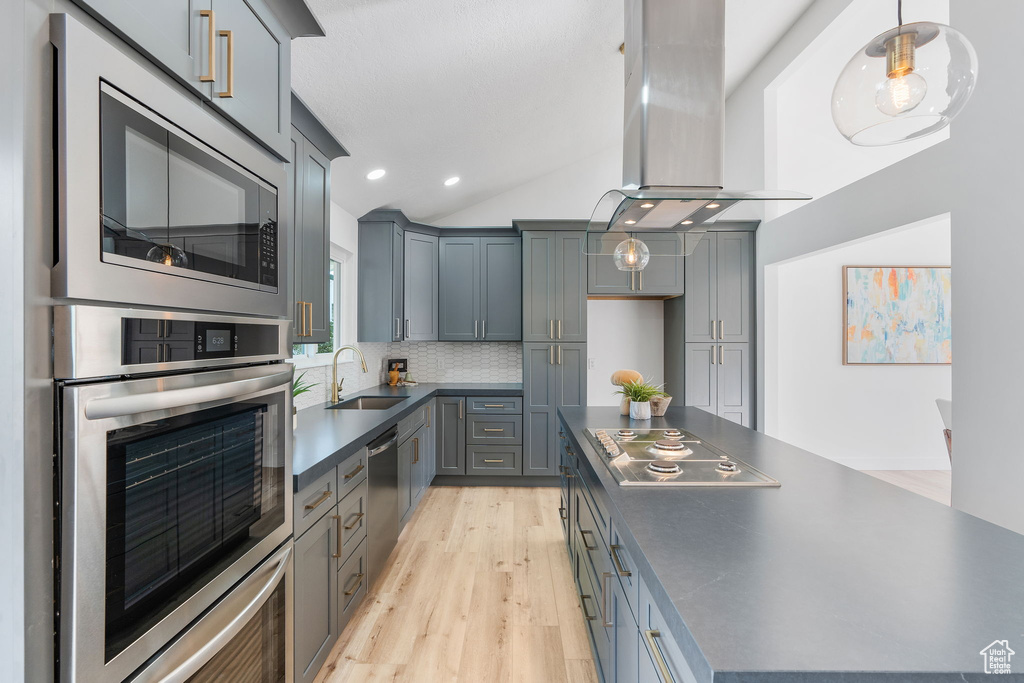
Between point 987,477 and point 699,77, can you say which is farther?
point 987,477

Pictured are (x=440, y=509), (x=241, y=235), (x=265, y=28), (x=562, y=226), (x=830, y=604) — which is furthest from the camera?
(x=562, y=226)

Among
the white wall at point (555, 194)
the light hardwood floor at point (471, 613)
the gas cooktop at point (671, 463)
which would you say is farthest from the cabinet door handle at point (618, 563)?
the white wall at point (555, 194)

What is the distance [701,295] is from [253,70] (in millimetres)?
4075

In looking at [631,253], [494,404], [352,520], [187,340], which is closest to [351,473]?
[352,520]

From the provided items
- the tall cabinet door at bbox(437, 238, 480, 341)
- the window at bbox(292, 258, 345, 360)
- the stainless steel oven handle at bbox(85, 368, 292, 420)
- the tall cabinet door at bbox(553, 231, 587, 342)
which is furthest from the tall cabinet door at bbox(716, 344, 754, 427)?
the stainless steel oven handle at bbox(85, 368, 292, 420)

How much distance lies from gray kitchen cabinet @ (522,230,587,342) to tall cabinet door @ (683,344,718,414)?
1033 millimetres

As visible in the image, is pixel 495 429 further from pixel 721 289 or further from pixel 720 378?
pixel 721 289

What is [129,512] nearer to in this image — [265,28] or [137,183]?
[137,183]

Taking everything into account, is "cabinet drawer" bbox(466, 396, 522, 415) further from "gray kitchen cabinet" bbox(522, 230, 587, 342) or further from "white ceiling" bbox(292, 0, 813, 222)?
"white ceiling" bbox(292, 0, 813, 222)

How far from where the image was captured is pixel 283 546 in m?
1.43

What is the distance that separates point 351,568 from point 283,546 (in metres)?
0.88

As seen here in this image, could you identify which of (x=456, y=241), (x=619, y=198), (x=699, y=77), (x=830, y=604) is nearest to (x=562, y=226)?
(x=456, y=241)

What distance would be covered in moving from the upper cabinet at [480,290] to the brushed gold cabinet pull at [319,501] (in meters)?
2.97

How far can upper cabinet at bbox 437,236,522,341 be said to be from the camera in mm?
4785
